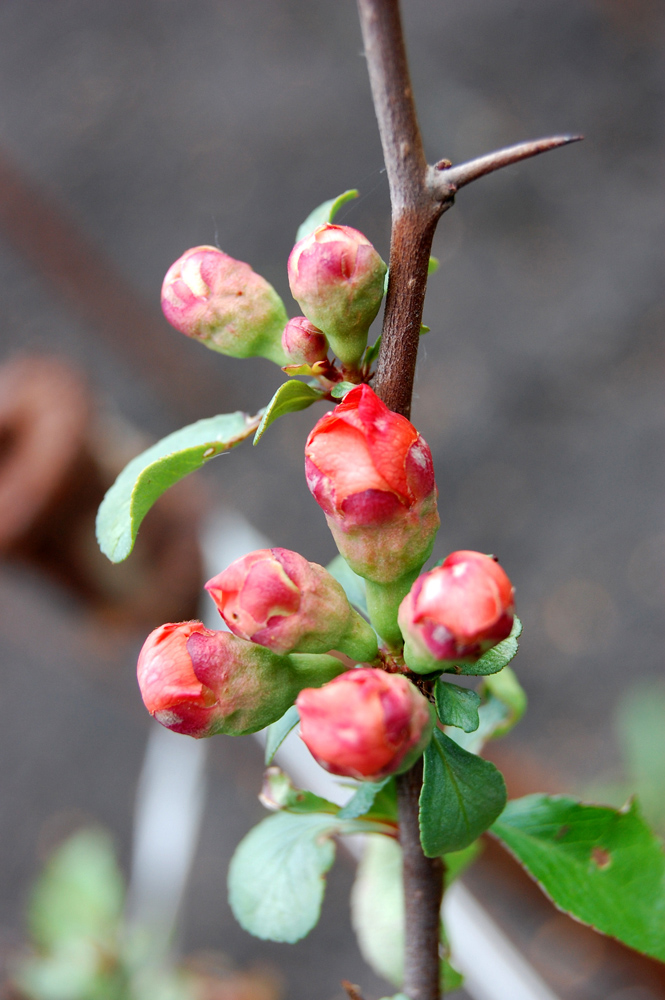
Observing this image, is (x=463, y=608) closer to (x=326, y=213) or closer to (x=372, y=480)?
(x=372, y=480)

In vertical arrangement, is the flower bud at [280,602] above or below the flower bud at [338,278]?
below

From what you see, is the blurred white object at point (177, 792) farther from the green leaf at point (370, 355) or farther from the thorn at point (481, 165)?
the thorn at point (481, 165)

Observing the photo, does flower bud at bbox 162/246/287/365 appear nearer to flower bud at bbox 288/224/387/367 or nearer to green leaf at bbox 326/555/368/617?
flower bud at bbox 288/224/387/367

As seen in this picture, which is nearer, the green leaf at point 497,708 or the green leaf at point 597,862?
the green leaf at point 597,862

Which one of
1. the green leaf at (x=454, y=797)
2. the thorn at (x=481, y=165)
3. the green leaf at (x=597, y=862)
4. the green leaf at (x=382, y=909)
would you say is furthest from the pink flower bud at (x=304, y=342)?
the green leaf at (x=382, y=909)

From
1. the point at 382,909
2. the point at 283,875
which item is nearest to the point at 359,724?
the point at 283,875

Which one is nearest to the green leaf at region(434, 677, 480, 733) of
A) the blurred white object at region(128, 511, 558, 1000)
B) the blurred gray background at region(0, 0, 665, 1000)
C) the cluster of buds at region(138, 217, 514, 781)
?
the cluster of buds at region(138, 217, 514, 781)

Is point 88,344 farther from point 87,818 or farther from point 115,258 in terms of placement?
point 87,818
